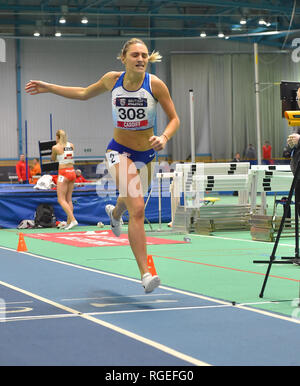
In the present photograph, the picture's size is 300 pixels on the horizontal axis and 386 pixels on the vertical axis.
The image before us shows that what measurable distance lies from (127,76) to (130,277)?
1.90 meters

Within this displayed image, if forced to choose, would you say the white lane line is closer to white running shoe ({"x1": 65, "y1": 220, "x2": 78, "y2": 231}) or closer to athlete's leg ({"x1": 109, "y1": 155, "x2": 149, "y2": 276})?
athlete's leg ({"x1": 109, "y1": 155, "x2": 149, "y2": 276})

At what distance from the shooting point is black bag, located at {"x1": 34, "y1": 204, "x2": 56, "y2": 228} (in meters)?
12.6

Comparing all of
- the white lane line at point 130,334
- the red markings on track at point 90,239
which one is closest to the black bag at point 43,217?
the red markings on track at point 90,239

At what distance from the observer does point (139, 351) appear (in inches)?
131

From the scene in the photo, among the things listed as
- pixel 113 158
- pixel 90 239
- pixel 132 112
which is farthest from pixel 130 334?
pixel 90 239

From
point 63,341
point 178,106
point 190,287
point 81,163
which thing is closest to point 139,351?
point 63,341

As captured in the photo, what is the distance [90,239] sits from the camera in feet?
32.9

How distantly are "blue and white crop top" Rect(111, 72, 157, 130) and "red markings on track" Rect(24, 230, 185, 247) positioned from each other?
4232 millimetres

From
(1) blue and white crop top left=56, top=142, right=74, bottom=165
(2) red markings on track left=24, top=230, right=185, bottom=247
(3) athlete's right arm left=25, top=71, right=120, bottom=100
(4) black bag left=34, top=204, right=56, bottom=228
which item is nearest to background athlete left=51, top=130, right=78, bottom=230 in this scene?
(1) blue and white crop top left=56, top=142, right=74, bottom=165

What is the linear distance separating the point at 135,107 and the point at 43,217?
7.90 metres

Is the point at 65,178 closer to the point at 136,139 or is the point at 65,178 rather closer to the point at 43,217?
the point at 43,217

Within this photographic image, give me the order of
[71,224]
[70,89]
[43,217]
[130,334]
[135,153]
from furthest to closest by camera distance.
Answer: [43,217], [71,224], [70,89], [135,153], [130,334]

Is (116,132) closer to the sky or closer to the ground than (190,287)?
closer to the sky
